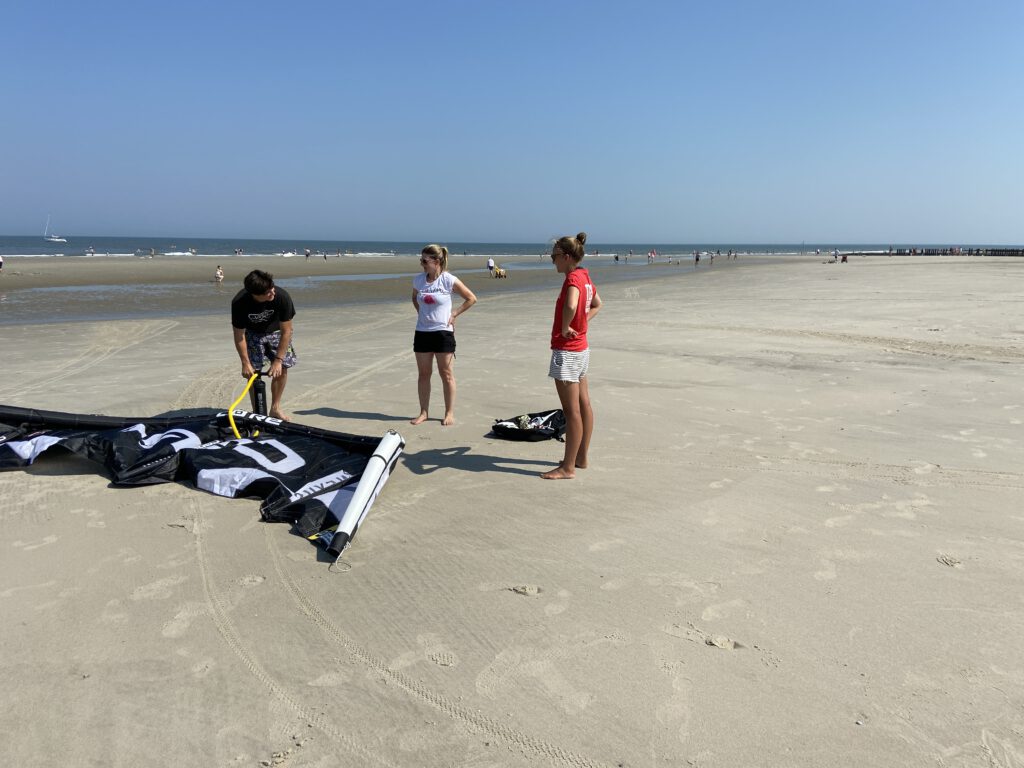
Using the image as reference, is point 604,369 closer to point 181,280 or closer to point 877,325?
point 877,325

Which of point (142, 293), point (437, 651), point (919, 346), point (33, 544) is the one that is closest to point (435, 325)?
point (33, 544)

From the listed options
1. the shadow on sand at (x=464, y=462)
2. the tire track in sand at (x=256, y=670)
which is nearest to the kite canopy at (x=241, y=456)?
the shadow on sand at (x=464, y=462)

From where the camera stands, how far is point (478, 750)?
236cm

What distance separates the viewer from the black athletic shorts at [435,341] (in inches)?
256

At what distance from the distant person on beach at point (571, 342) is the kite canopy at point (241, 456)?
1270 mm

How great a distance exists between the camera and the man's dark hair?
5.93 meters

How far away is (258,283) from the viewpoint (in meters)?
5.94

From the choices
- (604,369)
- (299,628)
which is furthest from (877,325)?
(299,628)

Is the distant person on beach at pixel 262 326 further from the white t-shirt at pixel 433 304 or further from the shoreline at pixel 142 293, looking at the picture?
the shoreline at pixel 142 293

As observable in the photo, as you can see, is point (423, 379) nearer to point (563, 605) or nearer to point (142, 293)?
point (563, 605)

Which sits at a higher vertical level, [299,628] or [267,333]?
[267,333]

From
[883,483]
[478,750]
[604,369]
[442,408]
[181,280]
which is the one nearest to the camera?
[478,750]

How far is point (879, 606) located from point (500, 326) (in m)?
11.6

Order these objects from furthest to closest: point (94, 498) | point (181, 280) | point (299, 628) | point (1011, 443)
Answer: point (181, 280) < point (1011, 443) < point (94, 498) < point (299, 628)
